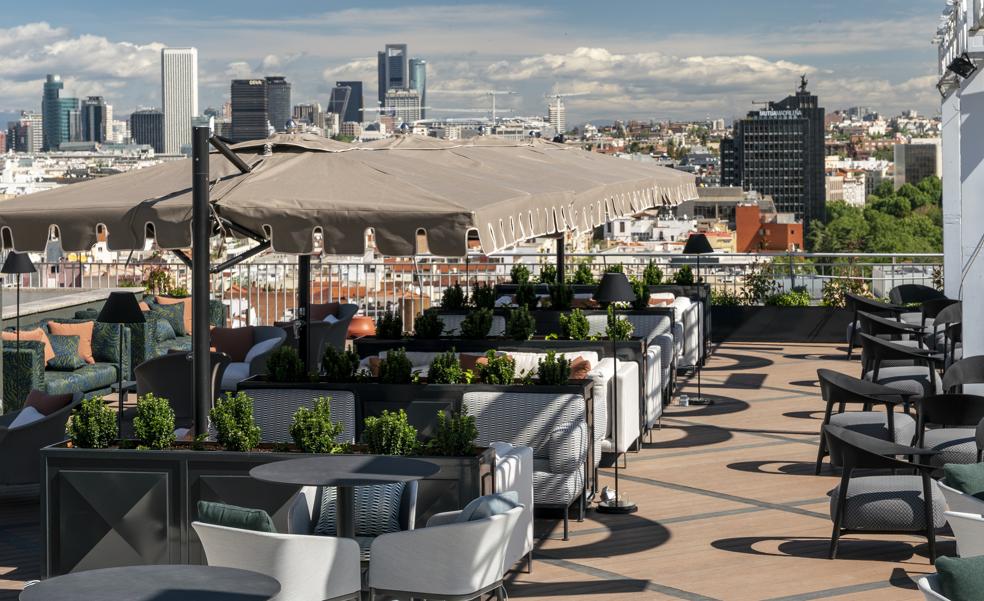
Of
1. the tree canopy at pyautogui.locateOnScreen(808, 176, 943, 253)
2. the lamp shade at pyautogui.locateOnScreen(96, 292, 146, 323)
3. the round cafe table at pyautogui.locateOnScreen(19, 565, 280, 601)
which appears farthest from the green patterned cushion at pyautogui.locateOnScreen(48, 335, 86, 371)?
the tree canopy at pyautogui.locateOnScreen(808, 176, 943, 253)

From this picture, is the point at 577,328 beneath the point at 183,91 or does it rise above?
beneath

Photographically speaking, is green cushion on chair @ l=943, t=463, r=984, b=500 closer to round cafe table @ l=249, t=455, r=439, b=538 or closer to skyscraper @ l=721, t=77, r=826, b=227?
round cafe table @ l=249, t=455, r=439, b=538

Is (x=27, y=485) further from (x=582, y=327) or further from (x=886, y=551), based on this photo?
(x=886, y=551)

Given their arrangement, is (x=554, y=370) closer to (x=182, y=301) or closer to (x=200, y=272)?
(x=200, y=272)

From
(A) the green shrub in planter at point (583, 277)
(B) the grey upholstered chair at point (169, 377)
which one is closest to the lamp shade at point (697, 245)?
(A) the green shrub in planter at point (583, 277)

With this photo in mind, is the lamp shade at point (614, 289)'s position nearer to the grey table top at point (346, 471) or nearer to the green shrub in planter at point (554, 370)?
the green shrub in planter at point (554, 370)

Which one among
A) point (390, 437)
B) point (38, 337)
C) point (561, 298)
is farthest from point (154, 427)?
point (561, 298)

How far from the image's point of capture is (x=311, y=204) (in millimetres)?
5359

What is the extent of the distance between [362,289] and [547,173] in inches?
359

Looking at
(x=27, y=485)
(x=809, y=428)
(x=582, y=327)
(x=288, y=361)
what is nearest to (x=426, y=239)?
(x=288, y=361)

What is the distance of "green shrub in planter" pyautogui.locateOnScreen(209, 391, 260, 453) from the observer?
18.2 ft

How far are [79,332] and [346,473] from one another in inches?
294

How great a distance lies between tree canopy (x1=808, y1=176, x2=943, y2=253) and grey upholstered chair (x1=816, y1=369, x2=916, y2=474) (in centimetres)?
11662

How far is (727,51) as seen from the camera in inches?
6176
